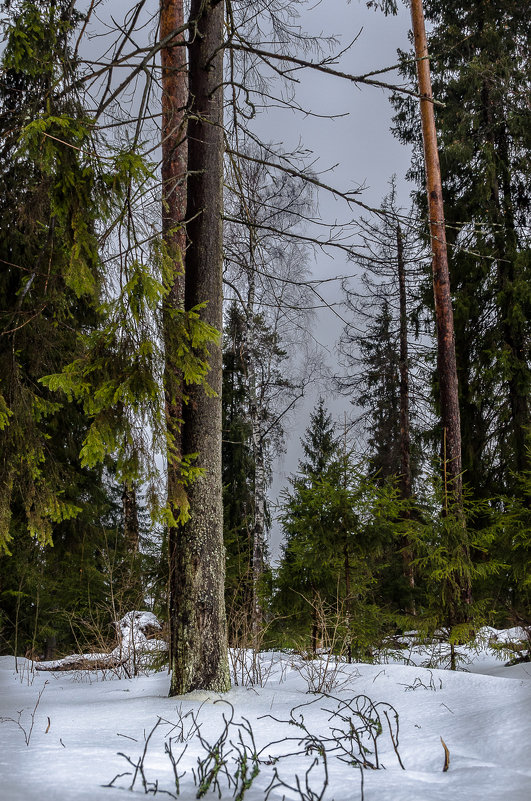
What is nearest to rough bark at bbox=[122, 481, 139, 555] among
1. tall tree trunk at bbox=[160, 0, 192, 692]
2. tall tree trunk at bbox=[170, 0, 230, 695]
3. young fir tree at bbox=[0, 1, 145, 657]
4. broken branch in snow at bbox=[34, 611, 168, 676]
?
young fir tree at bbox=[0, 1, 145, 657]

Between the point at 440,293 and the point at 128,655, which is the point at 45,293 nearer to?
Answer: the point at 128,655

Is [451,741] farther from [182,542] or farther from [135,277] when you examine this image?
[135,277]

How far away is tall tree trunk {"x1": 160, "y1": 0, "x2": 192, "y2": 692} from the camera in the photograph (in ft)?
13.4

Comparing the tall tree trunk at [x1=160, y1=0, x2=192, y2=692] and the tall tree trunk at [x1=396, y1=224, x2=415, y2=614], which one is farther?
the tall tree trunk at [x1=396, y1=224, x2=415, y2=614]

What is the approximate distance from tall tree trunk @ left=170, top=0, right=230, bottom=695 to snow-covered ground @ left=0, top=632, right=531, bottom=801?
12.1 inches

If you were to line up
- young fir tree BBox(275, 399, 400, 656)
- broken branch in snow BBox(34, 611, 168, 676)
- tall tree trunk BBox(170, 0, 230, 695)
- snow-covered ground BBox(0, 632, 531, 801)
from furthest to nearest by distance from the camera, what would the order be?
young fir tree BBox(275, 399, 400, 656) < broken branch in snow BBox(34, 611, 168, 676) < tall tree trunk BBox(170, 0, 230, 695) < snow-covered ground BBox(0, 632, 531, 801)

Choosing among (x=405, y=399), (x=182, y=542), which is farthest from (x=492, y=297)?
(x=182, y=542)

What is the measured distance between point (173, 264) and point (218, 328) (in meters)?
0.67

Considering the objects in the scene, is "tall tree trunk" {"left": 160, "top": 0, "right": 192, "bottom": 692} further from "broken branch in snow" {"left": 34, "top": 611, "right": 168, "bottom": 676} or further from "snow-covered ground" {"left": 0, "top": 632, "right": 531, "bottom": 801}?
"broken branch in snow" {"left": 34, "top": 611, "right": 168, "bottom": 676}

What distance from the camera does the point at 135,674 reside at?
6117mm

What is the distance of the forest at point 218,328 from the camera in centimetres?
397

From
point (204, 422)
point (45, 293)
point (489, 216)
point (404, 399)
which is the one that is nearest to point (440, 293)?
point (489, 216)

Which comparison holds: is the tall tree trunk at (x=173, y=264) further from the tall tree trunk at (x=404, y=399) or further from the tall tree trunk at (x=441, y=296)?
the tall tree trunk at (x=404, y=399)

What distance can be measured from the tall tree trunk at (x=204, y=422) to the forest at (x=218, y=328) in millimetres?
17
